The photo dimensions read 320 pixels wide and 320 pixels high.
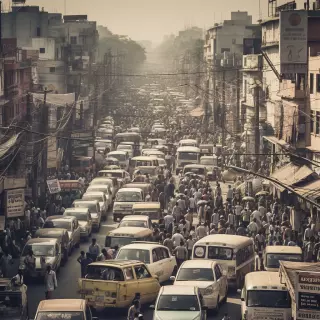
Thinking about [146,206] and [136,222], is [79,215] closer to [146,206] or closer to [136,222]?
[146,206]

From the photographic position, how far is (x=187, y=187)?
2158 inches

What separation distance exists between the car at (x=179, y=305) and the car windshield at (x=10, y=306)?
323cm

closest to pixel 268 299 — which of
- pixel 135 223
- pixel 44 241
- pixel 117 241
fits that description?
pixel 117 241

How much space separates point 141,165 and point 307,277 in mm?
42259

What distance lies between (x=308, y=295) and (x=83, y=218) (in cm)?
2142

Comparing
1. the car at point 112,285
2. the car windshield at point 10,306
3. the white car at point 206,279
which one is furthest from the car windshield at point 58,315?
the white car at point 206,279

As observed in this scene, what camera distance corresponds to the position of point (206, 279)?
28797 mm

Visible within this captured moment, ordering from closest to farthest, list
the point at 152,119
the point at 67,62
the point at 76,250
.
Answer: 1. the point at 76,250
2. the point at 67,62
3. the point at 152,119

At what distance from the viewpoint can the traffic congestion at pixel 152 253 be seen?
85.1ft

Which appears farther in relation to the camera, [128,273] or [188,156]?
[188,156]

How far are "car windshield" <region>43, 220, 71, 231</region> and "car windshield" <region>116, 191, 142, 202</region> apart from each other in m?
9.24

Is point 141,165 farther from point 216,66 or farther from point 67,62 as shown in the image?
point 216,66

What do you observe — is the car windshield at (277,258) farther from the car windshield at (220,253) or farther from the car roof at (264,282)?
the car roof at (264,282)

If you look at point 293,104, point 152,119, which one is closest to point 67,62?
point 152,119
